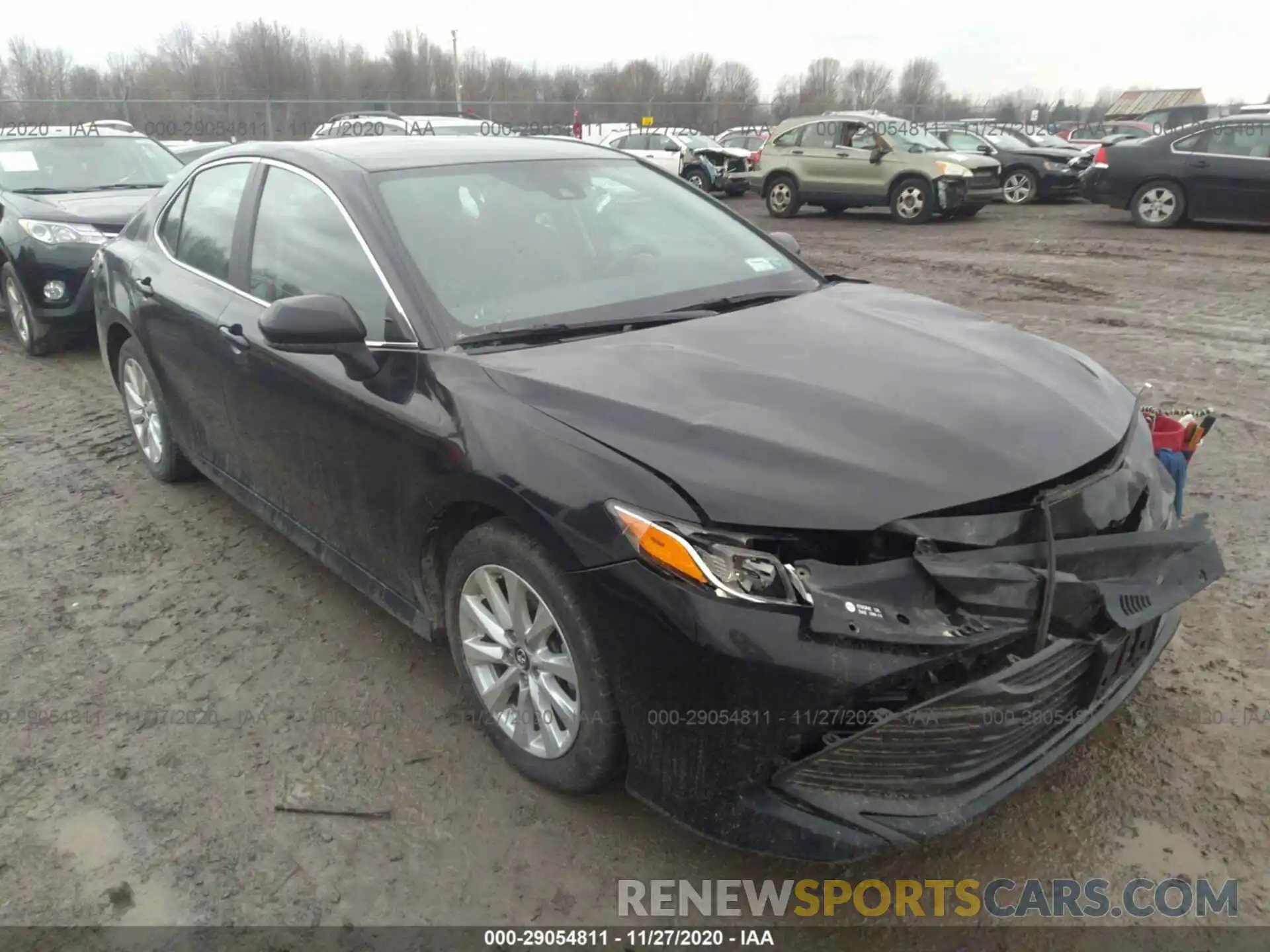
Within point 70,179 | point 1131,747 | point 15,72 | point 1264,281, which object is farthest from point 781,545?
point 15,72

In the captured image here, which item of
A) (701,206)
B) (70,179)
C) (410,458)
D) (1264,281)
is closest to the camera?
(410,458)

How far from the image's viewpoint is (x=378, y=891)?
7.76 feet

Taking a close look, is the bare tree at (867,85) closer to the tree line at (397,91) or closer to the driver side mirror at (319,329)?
the tree line at (397,91)

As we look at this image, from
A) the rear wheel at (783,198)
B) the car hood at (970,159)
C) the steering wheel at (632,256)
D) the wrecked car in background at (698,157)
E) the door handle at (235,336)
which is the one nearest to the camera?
the steering wheel at (632,256)

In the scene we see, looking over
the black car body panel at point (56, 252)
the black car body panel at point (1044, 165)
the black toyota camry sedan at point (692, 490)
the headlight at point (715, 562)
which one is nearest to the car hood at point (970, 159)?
the black car body panel at point (1044, 165)

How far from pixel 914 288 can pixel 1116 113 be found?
41462 millimetres

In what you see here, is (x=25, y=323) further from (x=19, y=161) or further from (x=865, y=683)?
(x=865, y=683)

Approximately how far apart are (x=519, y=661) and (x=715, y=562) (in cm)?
81

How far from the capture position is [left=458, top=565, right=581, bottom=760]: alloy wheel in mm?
2480

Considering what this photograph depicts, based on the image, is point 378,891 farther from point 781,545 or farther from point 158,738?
point 781,545

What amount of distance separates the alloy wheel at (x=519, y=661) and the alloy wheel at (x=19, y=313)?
629 centimetres

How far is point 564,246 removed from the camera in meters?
3.27

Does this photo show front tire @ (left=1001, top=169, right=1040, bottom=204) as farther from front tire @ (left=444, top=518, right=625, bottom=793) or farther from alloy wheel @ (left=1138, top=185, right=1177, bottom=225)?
front tire @ (left=444, top=518, right=625, bottom=793)

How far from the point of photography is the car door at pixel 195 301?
3.79 metres
